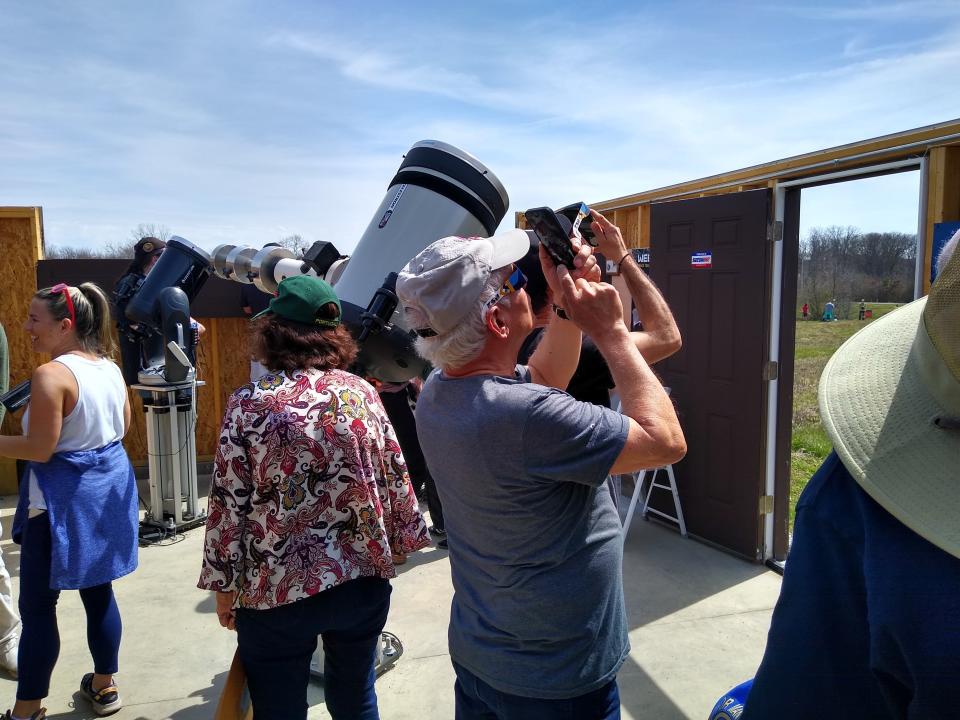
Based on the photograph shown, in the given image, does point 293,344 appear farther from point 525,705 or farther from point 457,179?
point 525,705

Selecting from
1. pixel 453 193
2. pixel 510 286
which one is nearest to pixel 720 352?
pixel 453 193

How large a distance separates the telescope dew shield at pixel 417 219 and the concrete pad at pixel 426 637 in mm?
1494

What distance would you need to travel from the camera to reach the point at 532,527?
1.33m

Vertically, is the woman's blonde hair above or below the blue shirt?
above

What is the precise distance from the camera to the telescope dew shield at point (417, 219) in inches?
101

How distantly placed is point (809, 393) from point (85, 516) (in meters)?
9.06

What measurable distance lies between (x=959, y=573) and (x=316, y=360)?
5.66 ft

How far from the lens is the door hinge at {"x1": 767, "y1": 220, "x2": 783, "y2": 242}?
12.8 feet

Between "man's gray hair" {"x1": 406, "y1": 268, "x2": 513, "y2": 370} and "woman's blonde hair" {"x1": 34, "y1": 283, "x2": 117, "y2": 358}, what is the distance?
1.86 metres

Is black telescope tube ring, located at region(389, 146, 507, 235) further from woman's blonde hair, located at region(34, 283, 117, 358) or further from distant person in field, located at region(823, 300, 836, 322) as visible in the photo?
distant person in field, located at region(823, 300, 836, 322)

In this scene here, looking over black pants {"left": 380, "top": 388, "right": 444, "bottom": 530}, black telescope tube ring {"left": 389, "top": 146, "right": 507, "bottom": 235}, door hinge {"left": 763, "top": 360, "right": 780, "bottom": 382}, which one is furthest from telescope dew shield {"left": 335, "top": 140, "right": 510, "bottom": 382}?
door hinge {"left": 763, "top": 360, "right": 780, "bottom": 382}

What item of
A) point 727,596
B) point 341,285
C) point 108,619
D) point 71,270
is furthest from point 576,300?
point 71,270

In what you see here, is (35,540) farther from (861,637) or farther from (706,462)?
(706,462)

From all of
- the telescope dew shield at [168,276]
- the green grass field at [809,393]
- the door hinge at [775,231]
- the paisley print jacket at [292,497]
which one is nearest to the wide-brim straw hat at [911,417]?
the green grass field at [809,393]
